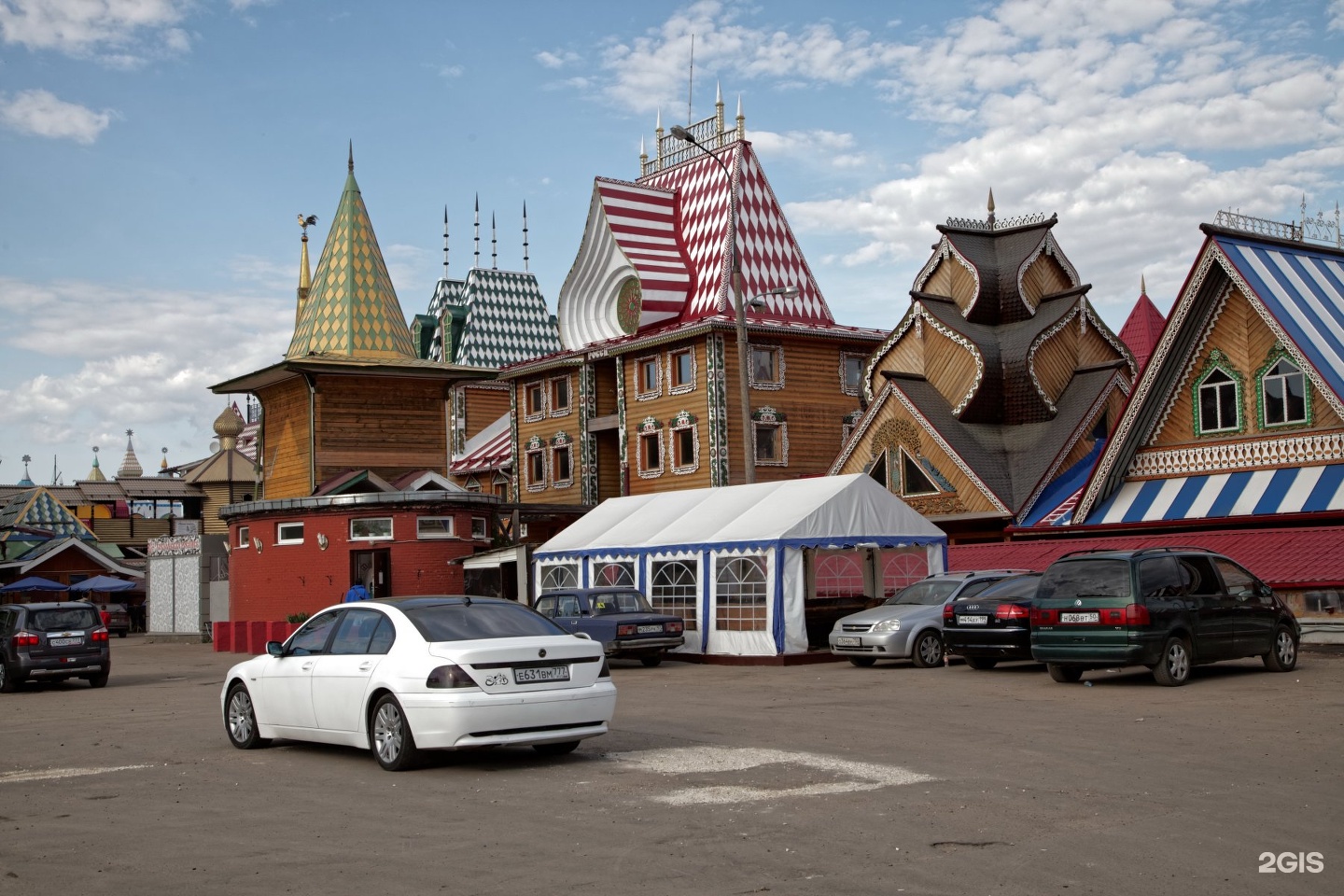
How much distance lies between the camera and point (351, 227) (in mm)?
45750

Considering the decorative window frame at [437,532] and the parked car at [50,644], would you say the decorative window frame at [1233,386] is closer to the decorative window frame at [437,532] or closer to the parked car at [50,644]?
the decorative window frame at [437,532]

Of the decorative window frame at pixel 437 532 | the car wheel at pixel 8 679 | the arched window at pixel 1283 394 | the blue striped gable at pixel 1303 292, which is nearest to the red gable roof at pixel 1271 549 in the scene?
the arched window at pixel 1283 394

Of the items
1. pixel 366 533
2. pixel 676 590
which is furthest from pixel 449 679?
pixel 366 533

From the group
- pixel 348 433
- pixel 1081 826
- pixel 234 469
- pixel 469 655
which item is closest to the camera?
pixel 1081 826

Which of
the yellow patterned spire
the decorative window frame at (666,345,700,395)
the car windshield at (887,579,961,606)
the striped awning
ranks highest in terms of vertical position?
the yellow patterned spire

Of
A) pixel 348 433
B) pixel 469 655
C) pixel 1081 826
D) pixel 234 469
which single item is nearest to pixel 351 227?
pixel 348 433

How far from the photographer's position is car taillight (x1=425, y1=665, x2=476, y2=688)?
11.4 metres

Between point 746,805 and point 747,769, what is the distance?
1688mm

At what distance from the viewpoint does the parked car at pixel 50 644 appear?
81.2ft

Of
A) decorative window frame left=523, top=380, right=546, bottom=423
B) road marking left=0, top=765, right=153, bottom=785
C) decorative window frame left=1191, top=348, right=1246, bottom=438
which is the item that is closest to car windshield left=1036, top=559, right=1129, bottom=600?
road marking left=0, top=765, right=153, bottom=785

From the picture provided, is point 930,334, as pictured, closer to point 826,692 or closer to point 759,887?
point 826,692

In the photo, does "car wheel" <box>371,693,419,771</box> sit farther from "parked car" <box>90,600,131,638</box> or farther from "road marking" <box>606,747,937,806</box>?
"parked car" <box>90,600,131,638</box>

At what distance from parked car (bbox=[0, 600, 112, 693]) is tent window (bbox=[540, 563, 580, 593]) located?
9.35 meters

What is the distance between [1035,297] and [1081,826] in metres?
33.7
